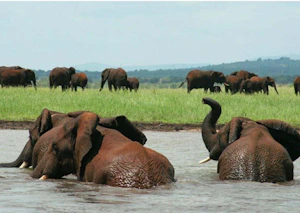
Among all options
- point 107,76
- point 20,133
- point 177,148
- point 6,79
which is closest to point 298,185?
point 177,148

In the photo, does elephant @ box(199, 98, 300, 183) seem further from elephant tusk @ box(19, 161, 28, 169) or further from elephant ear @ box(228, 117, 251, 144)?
elephant tusk @ box(19, 161, 28, 169)

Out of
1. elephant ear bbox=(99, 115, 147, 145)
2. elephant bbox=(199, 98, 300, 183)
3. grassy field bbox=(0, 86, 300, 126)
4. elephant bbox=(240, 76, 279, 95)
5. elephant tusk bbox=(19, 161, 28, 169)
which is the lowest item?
elephant bbox=(240, 76, 279, 95)

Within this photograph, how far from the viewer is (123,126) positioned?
29.1 ft

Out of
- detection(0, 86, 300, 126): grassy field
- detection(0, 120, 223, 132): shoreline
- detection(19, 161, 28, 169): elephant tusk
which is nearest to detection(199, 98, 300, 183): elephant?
detection(19, 161, 28, 169): elephant tusk

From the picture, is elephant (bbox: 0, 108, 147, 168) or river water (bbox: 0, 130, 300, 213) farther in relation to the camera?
elephant (bbox: 0, 108, 147, 168)

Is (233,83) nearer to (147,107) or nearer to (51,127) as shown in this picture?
(147,107)

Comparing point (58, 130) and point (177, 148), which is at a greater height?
point (58, 130)

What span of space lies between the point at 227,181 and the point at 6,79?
27.3 meters

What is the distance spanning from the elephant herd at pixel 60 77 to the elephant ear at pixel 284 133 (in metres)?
23.4

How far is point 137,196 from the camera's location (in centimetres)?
746

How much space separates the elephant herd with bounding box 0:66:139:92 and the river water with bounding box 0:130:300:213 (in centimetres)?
2426

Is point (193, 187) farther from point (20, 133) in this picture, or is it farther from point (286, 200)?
point (20, 133)

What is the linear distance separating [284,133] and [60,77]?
2824 cm

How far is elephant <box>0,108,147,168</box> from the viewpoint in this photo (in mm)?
8789
